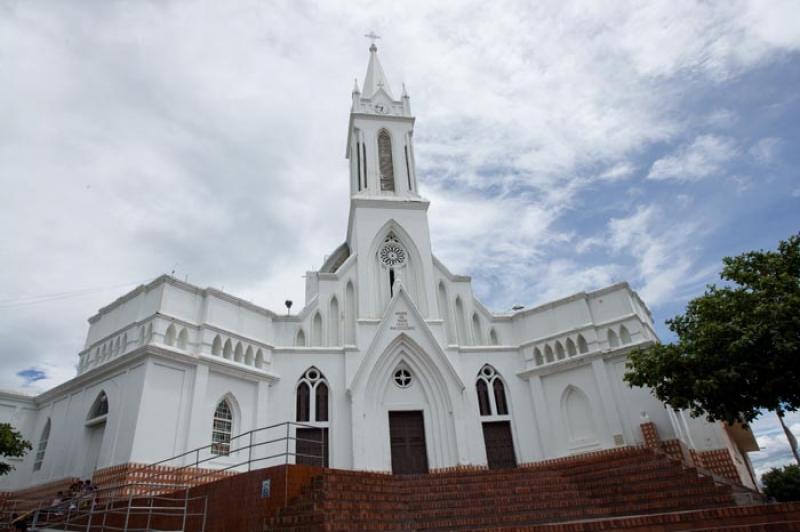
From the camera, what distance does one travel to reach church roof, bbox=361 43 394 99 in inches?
1216

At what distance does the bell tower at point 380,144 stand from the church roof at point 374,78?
59 mm

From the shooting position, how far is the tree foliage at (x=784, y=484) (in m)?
34.5

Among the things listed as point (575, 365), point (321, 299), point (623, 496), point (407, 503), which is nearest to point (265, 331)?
point (321, 299)

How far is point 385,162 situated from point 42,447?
66.7ft

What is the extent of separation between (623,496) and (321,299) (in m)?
14.4

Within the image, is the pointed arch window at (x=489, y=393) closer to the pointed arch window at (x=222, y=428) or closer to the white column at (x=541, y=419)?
the white column at (x=541, y=419)

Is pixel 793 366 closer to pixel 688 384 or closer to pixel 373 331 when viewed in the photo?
pixel 688 384

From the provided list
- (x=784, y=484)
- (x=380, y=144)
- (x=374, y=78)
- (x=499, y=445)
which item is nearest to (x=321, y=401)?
(x=499, y=445)

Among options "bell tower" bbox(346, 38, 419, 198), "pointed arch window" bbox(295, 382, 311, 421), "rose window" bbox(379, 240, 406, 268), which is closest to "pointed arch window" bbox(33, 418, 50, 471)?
"pointed arch window" bbox(295, 382, 311, 421)

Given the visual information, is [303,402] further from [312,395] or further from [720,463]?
[720,463]

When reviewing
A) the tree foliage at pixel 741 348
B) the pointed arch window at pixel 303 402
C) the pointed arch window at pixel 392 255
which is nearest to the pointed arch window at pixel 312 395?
the pointed arch window at pixel 303 402

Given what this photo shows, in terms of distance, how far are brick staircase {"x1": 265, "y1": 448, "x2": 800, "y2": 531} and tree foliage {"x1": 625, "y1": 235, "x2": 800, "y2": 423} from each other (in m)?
2.31

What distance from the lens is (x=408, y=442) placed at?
21.6m

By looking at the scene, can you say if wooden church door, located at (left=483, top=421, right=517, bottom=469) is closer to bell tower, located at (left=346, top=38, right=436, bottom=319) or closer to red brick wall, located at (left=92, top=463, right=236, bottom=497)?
bell tower, located at (left=346, top=38, right=436, bottom=319)
